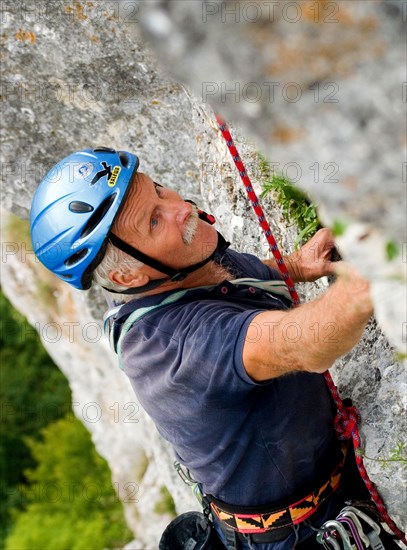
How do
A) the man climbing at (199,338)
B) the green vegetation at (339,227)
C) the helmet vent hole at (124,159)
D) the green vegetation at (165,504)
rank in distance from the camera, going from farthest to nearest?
the green vegetation at (165,504) < the helmet vent hole at (124,159) < the man climbing at (199,338) < the green vegetation at (339,227)

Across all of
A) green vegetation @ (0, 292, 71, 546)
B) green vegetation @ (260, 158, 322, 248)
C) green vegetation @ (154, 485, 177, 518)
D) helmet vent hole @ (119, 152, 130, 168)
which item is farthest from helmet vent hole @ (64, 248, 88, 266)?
green vegetation @ (0, 292, 71, 546)

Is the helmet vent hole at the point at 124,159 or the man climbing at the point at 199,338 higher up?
the helmet vent hole at the point at 124,159

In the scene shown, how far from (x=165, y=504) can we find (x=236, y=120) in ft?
34.6

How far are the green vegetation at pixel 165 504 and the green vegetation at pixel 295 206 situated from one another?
26.0ft

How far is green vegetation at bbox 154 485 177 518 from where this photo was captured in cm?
1160

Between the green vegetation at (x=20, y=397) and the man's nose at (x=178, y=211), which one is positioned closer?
the man's nose at (x=178, y=211)

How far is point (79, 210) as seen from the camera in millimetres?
3912

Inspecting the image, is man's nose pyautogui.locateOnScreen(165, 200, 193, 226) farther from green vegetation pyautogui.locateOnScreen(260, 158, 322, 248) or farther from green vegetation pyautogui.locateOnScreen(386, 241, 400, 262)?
green vegetation pyautogui.locateOnScreen(386, 241, 400, 262)

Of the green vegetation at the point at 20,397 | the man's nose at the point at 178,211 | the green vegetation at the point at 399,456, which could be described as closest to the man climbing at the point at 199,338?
the man's nose at the point at 178,211

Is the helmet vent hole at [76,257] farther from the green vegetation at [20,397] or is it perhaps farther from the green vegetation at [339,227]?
the green vegetation at [20,397]

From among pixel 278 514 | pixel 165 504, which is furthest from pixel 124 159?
pixel 165 504

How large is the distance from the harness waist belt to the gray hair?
1342 millimetres

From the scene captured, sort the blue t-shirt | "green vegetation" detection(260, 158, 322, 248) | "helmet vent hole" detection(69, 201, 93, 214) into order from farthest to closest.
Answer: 1. "green vegetation" detection(260, 158, 322, 248)
2. "helmet vent hole" detection(69, 201, 93, 214)
3. the blue t-shirt

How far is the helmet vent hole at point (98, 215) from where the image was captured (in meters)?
3.84
